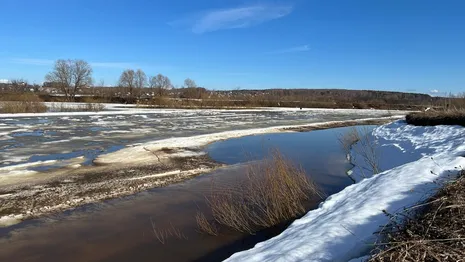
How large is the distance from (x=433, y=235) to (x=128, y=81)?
113297 millimetres

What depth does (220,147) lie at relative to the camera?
62.8ft

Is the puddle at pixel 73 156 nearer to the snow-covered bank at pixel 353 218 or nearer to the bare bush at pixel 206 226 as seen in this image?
the bare bush at pixel 206 226

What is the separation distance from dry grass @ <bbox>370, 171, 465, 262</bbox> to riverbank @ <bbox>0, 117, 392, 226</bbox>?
8.05m

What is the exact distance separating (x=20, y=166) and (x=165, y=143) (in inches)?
296

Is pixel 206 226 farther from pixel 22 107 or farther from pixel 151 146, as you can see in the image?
pixel 22 107

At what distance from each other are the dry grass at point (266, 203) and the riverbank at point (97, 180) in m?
3.19

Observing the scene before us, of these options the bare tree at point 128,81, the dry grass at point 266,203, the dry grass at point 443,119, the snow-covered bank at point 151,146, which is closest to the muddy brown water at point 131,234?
the dry grass at point 266,203

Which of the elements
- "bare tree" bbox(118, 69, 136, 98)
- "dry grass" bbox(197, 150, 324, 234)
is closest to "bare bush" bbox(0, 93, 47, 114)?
"dry grass" bbox(197, 150, 324, 234)

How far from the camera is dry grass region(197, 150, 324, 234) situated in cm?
792

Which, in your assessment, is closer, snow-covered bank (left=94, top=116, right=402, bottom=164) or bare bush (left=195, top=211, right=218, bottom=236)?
bare bush (left=195, top=211, right=218, bottom=236)

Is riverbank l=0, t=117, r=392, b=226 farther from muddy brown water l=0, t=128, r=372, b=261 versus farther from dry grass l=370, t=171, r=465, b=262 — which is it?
dry grass l=370, t=171, r=465, b=262

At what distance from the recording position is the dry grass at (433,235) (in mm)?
3086

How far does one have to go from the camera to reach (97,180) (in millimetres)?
11312

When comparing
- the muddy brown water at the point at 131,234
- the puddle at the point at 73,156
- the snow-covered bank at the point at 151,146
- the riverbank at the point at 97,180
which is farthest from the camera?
the snow-covered bank at the point at 151,146
